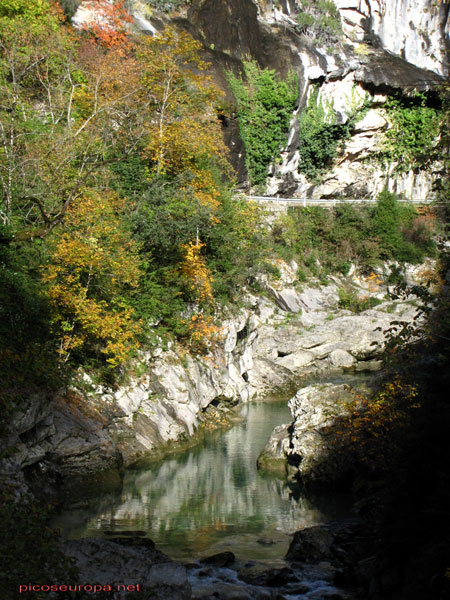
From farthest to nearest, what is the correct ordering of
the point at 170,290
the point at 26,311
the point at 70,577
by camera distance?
the point at 170,290, the point at 26,311, the point at 70,577

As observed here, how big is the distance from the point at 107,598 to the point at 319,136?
110ft

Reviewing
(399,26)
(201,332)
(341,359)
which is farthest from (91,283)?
(399,26)

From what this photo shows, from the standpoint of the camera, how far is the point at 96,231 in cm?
1430

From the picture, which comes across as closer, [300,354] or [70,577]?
[70,577]

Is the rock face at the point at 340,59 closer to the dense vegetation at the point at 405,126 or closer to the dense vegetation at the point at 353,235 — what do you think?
the dense vegetation at the point at 405,126

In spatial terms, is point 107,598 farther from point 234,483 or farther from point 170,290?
point 170,290

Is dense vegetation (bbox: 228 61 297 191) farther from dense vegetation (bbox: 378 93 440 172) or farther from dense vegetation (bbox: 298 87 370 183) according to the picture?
dense vegetation (bbox: 378 93 440 172)

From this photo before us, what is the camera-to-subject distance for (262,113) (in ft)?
113

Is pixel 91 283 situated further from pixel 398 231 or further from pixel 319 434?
pixel 398 231

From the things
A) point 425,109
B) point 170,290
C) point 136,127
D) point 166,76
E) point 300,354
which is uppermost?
point 425,109

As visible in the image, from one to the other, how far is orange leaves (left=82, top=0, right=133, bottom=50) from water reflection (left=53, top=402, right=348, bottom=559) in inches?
823

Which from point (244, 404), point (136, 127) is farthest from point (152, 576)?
point (136, 127)

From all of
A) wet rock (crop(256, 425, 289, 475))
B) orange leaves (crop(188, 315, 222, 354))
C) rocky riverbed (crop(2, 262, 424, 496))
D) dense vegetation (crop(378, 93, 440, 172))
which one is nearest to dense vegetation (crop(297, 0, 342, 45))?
dense vegetation (crop(378, 93, 440, 172))

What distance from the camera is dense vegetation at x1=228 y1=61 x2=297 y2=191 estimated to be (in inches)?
1358
